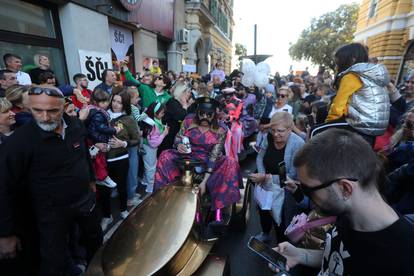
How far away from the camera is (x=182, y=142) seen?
2.92 metres

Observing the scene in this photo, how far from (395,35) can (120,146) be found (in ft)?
61.6

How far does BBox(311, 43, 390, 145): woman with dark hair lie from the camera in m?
2.29

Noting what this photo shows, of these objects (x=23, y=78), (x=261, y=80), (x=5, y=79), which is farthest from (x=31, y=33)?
(x=261, y=80)

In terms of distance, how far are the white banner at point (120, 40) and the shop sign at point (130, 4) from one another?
31.3 inches

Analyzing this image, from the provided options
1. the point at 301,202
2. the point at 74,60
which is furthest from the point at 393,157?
the point at 74,60

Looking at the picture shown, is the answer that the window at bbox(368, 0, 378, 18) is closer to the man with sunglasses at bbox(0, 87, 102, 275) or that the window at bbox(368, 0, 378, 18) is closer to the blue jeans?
the blue jeans

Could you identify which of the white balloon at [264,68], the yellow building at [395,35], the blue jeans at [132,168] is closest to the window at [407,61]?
the yellow building at [395,35]

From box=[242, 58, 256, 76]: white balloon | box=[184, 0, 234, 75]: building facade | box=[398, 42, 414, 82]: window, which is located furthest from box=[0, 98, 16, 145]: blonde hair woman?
box=[398, 42, 414, 82]: window

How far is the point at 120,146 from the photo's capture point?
330 cm

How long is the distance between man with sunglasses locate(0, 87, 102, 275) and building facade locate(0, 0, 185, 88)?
3655 mm

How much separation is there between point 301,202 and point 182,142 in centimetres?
146

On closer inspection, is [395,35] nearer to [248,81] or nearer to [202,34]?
[202,34]

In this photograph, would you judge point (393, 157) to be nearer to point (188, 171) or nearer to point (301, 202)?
point (301, 202)

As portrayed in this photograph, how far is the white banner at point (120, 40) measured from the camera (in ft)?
28.3
